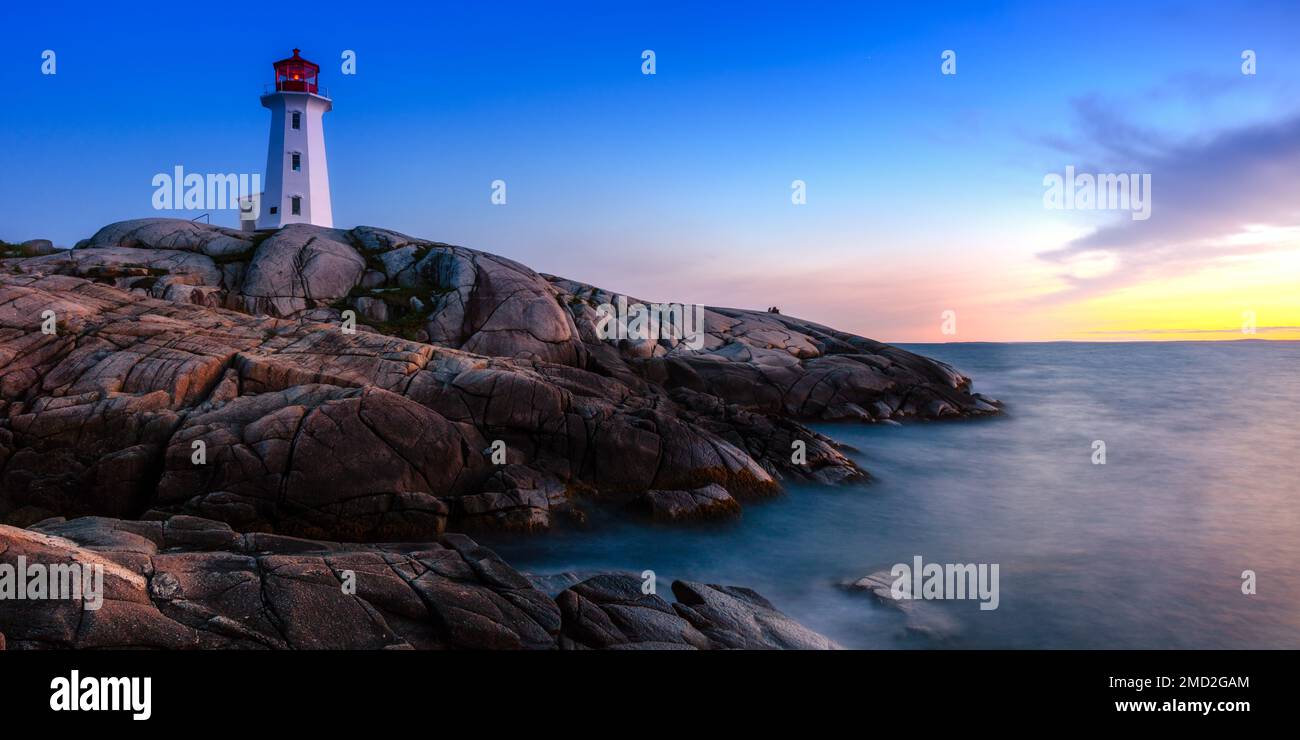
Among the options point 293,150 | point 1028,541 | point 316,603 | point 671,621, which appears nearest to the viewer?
point 316,603

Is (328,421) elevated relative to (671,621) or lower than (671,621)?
elevated

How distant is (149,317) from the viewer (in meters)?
20.9

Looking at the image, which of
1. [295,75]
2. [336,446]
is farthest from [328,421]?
[295,75]

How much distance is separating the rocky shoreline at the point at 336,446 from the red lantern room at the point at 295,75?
1485cm

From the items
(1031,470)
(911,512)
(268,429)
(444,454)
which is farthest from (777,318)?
(268,429)

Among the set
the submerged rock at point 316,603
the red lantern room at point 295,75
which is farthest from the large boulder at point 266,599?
the red lantern room at point 295,75

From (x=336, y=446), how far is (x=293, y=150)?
3433 centimetres

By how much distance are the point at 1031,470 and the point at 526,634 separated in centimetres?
2438

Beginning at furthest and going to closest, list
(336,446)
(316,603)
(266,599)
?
1. (336,446)
2. (316,603)
3. (266,599)

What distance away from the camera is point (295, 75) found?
44656 millimetres

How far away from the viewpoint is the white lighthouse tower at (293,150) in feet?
144

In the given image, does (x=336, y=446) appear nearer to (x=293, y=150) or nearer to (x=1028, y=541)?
(x=1028, y=541)

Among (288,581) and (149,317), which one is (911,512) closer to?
(288,581)
